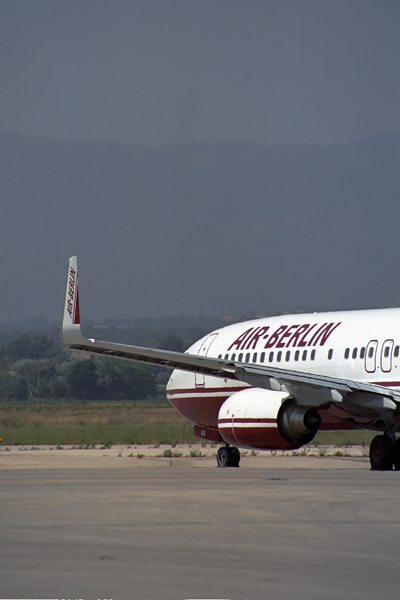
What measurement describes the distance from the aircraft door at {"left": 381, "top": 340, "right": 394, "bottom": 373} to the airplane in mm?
22

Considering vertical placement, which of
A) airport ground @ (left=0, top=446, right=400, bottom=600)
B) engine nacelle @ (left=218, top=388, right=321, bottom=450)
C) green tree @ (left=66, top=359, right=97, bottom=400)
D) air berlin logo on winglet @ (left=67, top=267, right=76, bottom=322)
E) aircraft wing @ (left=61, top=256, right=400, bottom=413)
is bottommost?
airport ground @ (left=0, top=446, right=400, bottom=600)

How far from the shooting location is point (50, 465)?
2581 centimetres

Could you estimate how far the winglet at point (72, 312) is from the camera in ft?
63.6

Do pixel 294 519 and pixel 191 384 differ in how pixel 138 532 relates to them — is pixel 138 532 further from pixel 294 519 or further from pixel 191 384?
pixel 191 384

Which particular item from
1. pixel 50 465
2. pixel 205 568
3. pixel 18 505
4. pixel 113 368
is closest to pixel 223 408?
pixel 50 465

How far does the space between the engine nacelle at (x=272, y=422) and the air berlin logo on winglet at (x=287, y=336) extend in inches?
92.5

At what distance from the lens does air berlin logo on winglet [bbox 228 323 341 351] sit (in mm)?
21828

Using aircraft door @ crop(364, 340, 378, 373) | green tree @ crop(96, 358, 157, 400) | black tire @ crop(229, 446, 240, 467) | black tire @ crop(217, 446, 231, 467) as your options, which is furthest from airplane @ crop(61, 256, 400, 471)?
green tree @ crop(96, 358, 157, 400)

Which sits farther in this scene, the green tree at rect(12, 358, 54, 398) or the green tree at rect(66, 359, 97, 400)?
the green tree at rect(12, 358, 54, 398)

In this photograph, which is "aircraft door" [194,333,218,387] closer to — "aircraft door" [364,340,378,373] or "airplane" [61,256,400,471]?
"airplane" [61,256,400,471]

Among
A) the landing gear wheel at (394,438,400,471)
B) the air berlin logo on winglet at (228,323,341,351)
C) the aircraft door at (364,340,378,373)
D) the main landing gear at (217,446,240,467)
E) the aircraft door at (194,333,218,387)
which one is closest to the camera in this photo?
the landing gear wheel at (394,438,400,471)

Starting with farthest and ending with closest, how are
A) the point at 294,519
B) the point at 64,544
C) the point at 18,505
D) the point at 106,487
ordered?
1. the point at 106,487
2. the point at 18,505
3. the point at 294,519
4. the point at 64,544

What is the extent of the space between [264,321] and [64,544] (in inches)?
666

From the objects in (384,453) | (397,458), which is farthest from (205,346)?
(384,453)
